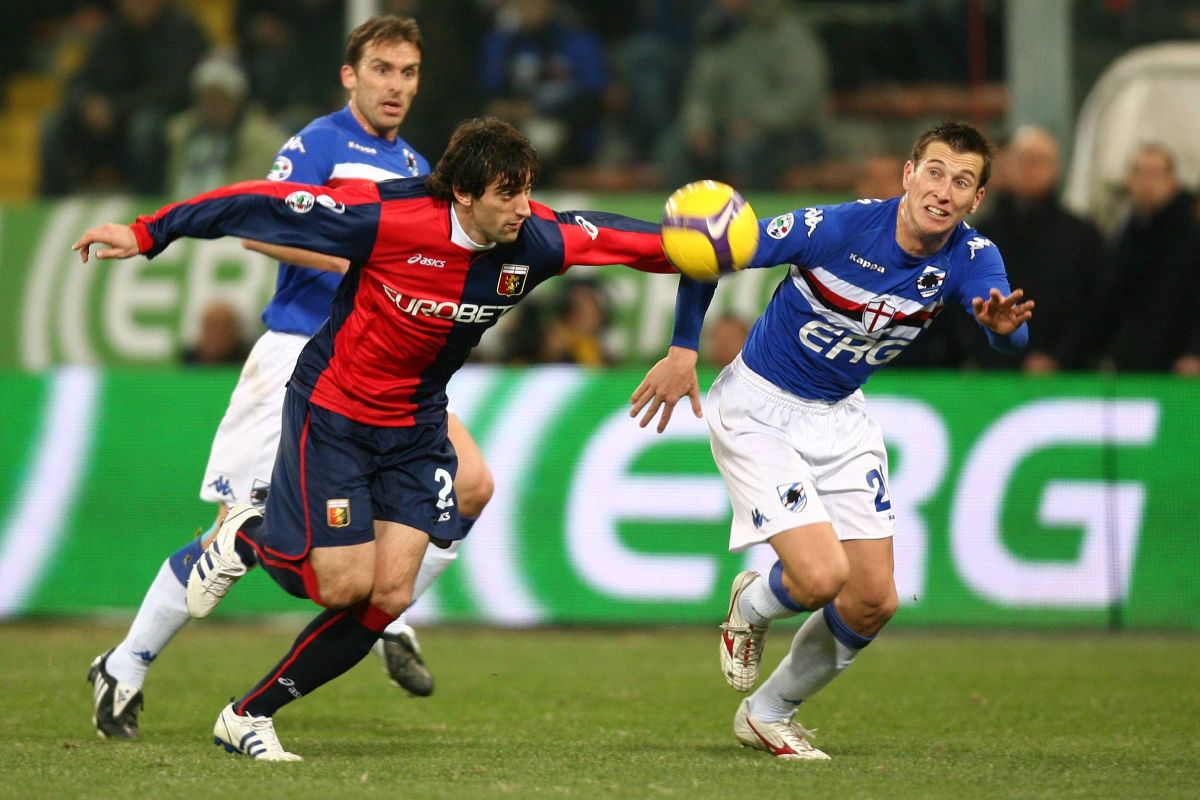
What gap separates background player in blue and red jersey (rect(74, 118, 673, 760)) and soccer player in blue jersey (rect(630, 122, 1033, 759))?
60cm

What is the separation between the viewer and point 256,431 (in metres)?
6.52

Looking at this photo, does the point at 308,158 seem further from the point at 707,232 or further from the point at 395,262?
the point at 707,232

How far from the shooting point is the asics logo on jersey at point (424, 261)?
5409mm

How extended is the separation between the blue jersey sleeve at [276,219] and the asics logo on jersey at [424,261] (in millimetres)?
139

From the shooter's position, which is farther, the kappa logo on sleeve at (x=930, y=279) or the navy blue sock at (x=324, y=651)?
the kappa logo on sleeve at (x=930, y=279)

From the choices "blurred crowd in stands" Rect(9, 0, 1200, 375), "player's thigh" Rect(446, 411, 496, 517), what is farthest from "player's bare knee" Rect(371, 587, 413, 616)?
"blurred crowd in stands" Rect(9, 0, 1200, 375)

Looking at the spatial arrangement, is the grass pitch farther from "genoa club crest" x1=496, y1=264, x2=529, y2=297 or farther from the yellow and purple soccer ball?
the yellow and purple soccer ball

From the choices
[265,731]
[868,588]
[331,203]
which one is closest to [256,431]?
[265,731]

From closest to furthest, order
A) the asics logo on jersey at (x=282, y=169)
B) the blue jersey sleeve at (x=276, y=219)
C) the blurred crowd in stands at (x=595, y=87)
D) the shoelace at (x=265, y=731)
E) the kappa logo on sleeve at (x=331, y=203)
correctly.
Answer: the blue jersey sleeve at (x=276, y=219) < the kappa logo on sleeve at (x=331, y=203) < the shoelace at (x=265, y=731) < the asics logo on jersey at (x=282, y=169) < the blurred crowd in stands at (x=595, y=87)

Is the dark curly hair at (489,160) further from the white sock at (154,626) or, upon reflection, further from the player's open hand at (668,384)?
the white sock at (154,626)

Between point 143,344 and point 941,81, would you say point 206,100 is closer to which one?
point 143,344

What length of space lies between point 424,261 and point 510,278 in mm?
298

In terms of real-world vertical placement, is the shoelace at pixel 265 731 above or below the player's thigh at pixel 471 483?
below

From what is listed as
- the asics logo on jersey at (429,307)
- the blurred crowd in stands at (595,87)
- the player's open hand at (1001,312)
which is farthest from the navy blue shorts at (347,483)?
the blurred crowd in stands at (595,87)
